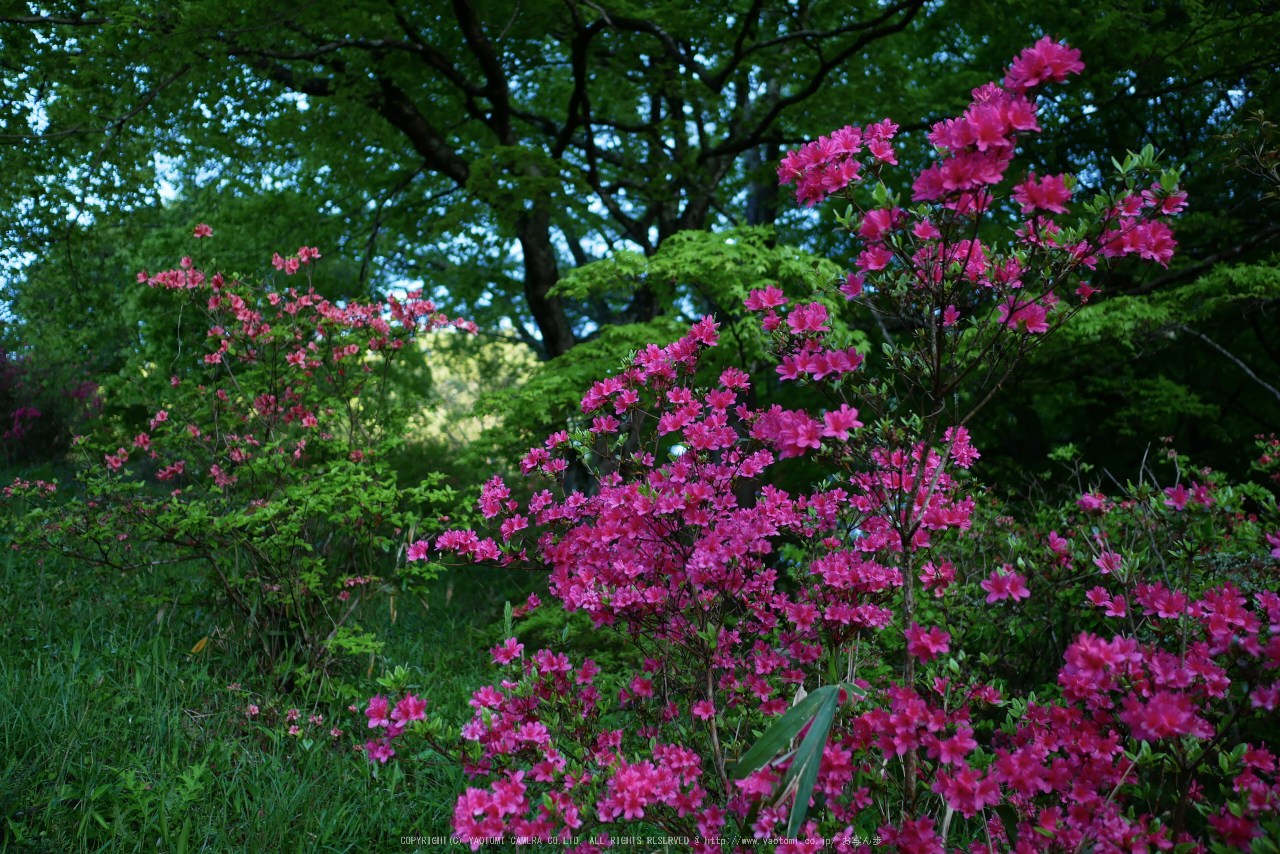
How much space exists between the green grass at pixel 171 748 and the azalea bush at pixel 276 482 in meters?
0.28

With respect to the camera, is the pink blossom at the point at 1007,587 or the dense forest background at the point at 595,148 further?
the dense forest background at the point at 595,148

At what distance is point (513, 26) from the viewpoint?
271 inches

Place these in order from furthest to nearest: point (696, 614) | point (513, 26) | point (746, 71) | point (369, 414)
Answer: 1. point (746, 71)
2. point (513, 26)
3. point (369, 414)
4. point (696, 614)

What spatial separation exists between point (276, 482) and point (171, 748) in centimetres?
161

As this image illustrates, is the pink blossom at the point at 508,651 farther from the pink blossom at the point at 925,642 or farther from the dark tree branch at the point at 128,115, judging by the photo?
the dark tree branch at the point at 128,115

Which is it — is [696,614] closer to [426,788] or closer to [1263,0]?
[426,788]

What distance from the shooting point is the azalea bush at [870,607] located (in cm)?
148

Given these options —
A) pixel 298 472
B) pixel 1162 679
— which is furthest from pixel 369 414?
pixel 1162 679

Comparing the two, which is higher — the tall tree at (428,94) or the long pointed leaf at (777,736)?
the tall tree at (428,94)

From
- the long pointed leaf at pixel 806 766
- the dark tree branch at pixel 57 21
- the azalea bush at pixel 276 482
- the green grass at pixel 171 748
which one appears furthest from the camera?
the dark tree branch at pixel 57 21

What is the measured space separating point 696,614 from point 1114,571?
1052 millimetres

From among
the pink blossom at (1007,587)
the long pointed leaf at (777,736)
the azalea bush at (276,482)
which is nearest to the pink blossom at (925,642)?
the pink blossom at (1007,587)

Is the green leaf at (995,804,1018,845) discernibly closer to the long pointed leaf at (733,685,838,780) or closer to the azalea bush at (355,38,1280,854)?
the azalea bush at (355,38,1280,854)

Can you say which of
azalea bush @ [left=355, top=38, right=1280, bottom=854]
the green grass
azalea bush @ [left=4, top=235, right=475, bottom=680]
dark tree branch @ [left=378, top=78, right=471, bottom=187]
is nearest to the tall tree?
dark tree branch @ [left=378, top=78, right=471, bottom=187]
